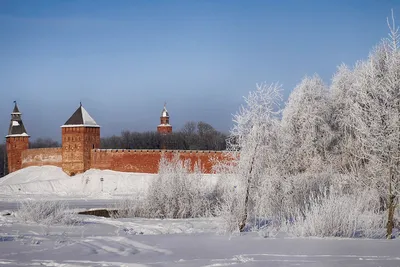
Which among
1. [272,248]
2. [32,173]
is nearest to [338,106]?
[272,248]

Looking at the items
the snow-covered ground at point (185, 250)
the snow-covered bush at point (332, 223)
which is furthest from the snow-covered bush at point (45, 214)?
the snow-covered bush at point (332, 223)

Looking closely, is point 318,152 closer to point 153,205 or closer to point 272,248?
point 153,205

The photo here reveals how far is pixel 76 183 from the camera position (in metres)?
36.2

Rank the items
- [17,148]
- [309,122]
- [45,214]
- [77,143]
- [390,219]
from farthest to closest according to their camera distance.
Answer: [17,148], [77,143], [309,122], [45,214], [390,219]

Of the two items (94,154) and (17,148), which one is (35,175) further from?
(17,148)

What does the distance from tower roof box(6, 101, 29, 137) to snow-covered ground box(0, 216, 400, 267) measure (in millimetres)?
34449

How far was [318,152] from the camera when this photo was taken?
18641 mm

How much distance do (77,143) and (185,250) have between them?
31.0 metres

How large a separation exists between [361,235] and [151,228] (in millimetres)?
4649

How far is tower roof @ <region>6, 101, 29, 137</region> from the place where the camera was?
43594 mm

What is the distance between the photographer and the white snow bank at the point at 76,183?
3447cm

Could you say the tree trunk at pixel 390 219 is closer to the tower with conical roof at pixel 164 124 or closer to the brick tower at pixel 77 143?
the brick tower at pixel 77 143

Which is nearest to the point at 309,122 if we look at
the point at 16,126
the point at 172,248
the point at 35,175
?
the point at 172,248

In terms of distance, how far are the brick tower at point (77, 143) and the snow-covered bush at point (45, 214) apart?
25494mm
